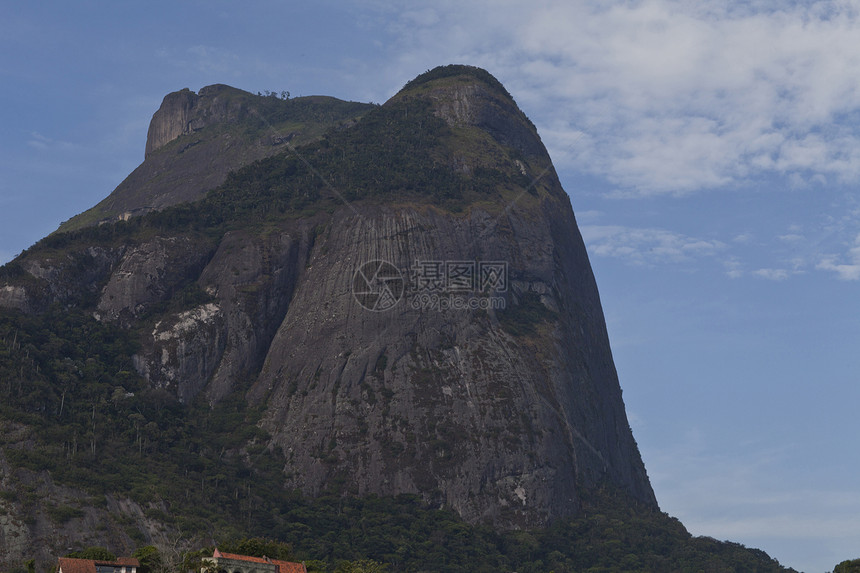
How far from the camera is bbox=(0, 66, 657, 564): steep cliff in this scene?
141 meters

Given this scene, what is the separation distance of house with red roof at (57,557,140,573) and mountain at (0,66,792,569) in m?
26.8

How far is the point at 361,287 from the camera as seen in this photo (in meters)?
Result: 163

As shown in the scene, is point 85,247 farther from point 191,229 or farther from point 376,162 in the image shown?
point 376,162

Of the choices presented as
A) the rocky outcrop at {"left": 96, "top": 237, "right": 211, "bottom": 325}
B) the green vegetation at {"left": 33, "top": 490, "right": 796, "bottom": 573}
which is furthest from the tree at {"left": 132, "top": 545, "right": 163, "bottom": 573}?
the rocky outcrop at {"left": 96, "top": 237, "right": 211, "bottom": 325}

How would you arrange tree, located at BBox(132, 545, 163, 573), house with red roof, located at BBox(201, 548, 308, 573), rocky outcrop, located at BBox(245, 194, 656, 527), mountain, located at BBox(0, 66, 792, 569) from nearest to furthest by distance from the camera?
house with red roof, located at BBox(201, 548, 308, 573)
tree, located at BBox(132, 545, 163, 573)
mountain, located at BBox(0, 66, 792, 569)
rocky outcrop, located at BBox(245, 194, 656, 527)

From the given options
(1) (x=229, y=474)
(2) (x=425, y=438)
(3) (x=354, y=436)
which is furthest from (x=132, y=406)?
(2) (x=425, y=438)

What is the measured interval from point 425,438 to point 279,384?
80.3 ft

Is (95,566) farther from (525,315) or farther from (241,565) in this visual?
(525,315)

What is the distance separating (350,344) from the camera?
156 metres

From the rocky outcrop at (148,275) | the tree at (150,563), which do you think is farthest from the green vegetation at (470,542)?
the rocky outcrop at (148,275)

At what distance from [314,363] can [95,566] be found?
76323 millimetres

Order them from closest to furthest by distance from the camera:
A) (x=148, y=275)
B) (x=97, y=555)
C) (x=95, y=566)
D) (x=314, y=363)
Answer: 1. (x=95, y=566)
2. (x=97, y=555)
3. (x=314, y=363)
4. (x=148, y=275)

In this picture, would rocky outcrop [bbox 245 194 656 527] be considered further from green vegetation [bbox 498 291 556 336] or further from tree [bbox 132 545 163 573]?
tree [bbox 132 545 163 573]

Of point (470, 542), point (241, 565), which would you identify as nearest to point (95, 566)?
point (241, 565)
